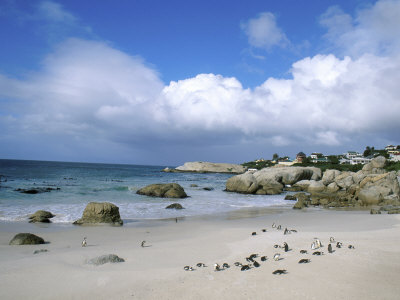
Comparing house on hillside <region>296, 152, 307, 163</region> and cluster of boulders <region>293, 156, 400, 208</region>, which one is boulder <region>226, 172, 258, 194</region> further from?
house on hillside <region>296, 152, 307, 163</region>

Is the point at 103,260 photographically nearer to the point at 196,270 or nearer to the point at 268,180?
the point at 196,270

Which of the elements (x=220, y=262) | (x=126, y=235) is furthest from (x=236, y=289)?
(x=126, y=235)

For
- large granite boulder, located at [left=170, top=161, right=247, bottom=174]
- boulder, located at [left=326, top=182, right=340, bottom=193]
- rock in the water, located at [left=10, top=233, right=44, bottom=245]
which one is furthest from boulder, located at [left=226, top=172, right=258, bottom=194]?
large granite boulder, located at [left=170, top=161, right=247, bottom=174]

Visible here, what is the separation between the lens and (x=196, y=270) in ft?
23.5

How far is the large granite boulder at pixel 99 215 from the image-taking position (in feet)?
49.1

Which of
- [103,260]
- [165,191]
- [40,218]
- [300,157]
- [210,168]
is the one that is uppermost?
[300,157]

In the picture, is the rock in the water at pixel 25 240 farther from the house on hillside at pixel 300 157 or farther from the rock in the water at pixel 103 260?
the house on hillside at pixel 300 157

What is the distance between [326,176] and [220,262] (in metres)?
42.3

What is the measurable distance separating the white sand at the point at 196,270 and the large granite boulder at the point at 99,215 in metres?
2.37

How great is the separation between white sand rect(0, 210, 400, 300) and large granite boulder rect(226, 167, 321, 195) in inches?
965

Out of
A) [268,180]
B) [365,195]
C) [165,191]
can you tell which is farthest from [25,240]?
[268,180]

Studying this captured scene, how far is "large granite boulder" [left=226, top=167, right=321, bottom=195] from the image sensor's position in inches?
1459

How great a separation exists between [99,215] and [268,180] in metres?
30.4

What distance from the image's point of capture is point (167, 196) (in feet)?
95.5
